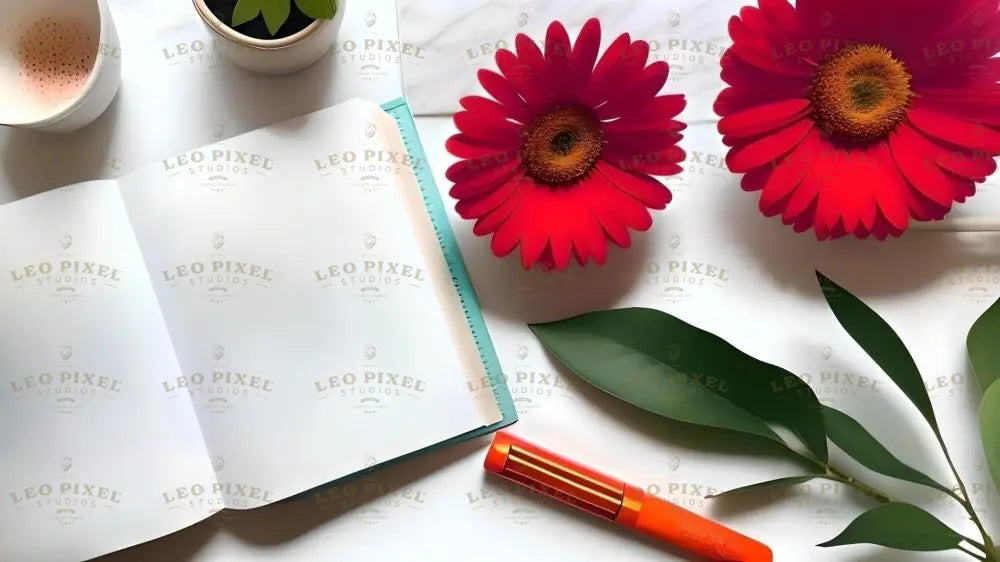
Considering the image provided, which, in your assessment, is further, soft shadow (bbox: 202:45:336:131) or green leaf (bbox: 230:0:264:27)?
soft shadow (bbox: 202:45:336:131)

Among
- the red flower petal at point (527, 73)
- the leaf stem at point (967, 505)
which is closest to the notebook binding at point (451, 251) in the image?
the red flower petal at point (527, 73)

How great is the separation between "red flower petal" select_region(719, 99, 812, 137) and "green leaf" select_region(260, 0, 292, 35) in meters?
0.30

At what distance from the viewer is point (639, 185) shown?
56 cm

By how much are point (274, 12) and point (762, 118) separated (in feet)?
1.10

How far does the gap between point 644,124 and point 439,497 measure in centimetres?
31

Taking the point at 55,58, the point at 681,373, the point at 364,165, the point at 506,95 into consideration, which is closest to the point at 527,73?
the point at 506,95

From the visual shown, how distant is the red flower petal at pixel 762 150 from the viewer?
0.54 m

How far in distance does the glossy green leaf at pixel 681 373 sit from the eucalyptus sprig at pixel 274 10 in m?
0.27

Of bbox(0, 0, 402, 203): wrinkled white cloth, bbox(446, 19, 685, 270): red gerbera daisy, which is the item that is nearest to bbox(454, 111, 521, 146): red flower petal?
bbox(446, 19, 685, 270): red gerbera daisy

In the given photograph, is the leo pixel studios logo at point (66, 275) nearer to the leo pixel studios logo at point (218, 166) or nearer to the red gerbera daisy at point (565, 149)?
the leo pixel studios logo at point (218, 166)

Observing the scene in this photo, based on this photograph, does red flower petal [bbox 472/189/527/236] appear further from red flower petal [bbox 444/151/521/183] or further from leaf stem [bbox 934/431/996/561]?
leaf stem [bbox 934/431/996/561]

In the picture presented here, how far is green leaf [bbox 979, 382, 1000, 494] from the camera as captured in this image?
53 centimetres

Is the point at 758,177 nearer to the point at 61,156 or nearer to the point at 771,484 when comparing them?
the point at 771,484

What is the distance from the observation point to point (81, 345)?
0.57m
